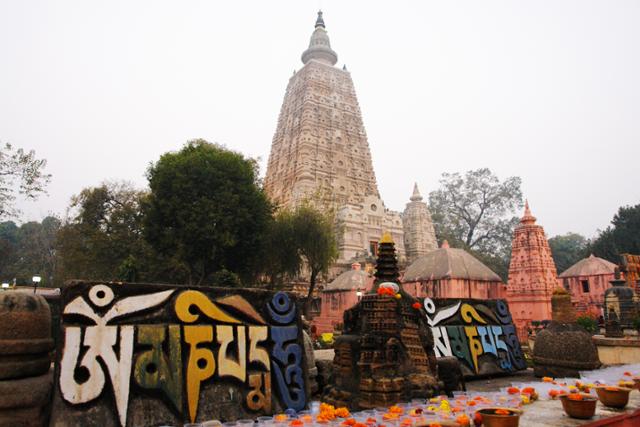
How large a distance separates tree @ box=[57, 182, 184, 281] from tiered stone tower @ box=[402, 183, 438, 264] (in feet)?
89.2

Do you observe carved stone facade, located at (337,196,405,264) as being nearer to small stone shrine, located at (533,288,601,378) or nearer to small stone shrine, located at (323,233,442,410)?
small stone shrine, located at (533,288,601,378)

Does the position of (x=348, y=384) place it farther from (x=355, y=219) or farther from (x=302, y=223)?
(x=355, y=219)

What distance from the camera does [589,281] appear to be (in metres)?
28.3

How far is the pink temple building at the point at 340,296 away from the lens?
24438 mm

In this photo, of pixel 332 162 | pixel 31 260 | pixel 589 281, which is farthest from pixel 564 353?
pixel 31 260

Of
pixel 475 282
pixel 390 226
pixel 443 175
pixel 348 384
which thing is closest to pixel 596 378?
pixel 348 384

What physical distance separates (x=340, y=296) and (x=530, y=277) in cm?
1069

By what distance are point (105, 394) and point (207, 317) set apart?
141 centimetres

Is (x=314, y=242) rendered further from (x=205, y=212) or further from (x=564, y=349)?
(x=564, y=349)

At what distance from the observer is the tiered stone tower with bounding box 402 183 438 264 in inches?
1774

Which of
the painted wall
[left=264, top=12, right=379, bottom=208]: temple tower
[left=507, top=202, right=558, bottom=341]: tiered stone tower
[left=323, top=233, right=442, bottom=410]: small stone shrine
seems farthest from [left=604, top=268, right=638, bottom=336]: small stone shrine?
[left=264, top=12, right=379, bottom=208]: temple tower

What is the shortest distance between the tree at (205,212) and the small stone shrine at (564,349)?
1652 cm

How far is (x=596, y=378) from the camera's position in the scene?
805cm

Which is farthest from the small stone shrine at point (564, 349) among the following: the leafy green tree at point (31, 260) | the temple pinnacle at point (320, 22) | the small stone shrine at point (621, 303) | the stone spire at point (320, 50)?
the temple pinnacle at point (320, 22)
